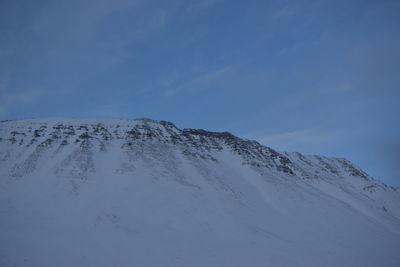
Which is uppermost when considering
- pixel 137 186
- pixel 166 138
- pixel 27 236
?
pixel 166 138

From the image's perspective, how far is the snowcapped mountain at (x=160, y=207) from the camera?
17.5m

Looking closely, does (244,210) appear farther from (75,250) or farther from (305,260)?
(75,250)

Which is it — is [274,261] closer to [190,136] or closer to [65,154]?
[65,154]

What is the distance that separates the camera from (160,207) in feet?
82.4

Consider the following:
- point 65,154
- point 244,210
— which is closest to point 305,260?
point 244,210

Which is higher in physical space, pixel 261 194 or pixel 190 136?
pixel 190 136

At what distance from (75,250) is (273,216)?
20.1m

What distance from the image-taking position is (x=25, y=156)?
1247 inches

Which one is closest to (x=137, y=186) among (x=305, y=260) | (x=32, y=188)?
(x=32, y=188)

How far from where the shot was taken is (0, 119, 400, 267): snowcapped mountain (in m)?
17.5

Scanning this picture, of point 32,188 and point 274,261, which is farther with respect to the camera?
point 32,188

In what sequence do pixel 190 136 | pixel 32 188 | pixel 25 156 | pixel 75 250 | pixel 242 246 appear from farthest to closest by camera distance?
pixel 190 136
pixel 25 156
pixel 32 188
pixel 242 246
pixel 75 250

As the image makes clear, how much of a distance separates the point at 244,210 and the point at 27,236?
19232 mm

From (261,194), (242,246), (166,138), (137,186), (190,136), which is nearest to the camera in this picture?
(242,246)
